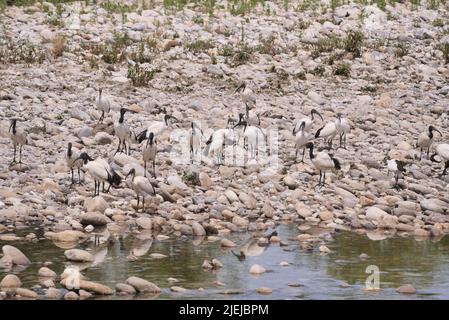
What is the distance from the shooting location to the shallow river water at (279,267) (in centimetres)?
1307

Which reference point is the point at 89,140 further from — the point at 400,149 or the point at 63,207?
the point at 400,149

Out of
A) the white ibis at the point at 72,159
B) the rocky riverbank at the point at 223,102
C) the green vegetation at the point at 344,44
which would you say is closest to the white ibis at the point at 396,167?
the rocky riverbank at the point at 223,102

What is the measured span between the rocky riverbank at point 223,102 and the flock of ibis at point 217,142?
25cm

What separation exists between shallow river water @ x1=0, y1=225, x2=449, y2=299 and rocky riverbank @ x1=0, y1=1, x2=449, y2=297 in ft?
1.23

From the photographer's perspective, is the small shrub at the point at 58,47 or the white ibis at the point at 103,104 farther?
the small shrub at the point at 58,47

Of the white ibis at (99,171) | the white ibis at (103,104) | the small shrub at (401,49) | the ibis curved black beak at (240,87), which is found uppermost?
the small shrub at (401,49)

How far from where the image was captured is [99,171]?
17.1 m

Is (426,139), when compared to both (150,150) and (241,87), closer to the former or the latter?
(241,87)

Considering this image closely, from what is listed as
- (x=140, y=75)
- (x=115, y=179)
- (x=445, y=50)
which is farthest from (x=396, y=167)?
(x=445, y=50)

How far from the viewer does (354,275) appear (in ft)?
46.0

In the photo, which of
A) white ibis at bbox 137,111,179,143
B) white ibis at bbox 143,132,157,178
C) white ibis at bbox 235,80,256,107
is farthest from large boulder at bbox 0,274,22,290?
white ibis at bbox 235,80,256,107

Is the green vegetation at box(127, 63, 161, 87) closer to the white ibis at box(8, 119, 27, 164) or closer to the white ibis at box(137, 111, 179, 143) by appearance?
the white ibis at box(137, 111, 179, 143)

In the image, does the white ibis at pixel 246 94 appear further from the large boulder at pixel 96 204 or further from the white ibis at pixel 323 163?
the large boulder at pixel 96 204

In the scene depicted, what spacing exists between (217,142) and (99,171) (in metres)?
3.14
